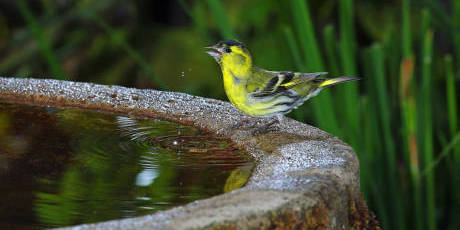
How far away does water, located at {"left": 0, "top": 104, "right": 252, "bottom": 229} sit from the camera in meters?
1.22

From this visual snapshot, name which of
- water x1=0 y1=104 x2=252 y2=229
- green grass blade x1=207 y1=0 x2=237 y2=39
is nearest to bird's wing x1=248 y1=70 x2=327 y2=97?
water x1=0 y1=104 x2=252 y2=229

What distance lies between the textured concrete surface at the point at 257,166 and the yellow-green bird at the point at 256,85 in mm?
37

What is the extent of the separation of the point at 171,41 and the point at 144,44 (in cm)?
12

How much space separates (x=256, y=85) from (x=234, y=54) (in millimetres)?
82

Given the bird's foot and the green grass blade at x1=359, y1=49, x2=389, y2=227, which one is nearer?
the bird's foot

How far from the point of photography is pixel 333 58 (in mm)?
2240

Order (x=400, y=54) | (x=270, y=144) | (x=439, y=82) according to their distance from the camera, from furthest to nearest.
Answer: (x=439, y=82)
(x=400, y=54)
(x=270, y=144)

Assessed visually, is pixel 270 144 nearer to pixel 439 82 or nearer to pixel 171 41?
pixel 439 82

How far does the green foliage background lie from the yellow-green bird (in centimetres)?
33

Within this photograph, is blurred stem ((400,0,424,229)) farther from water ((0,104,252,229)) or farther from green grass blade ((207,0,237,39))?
water ((0,104,252,229))

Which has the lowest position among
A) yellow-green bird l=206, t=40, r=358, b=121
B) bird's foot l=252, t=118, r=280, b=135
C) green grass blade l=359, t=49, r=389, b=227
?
green grass blade l=359, t=49, r=389, b=227

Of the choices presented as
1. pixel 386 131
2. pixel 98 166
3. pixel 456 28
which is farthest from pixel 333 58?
pixel 98 166

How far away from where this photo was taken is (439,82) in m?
3.06

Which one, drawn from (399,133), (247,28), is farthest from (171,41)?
(399,133)
